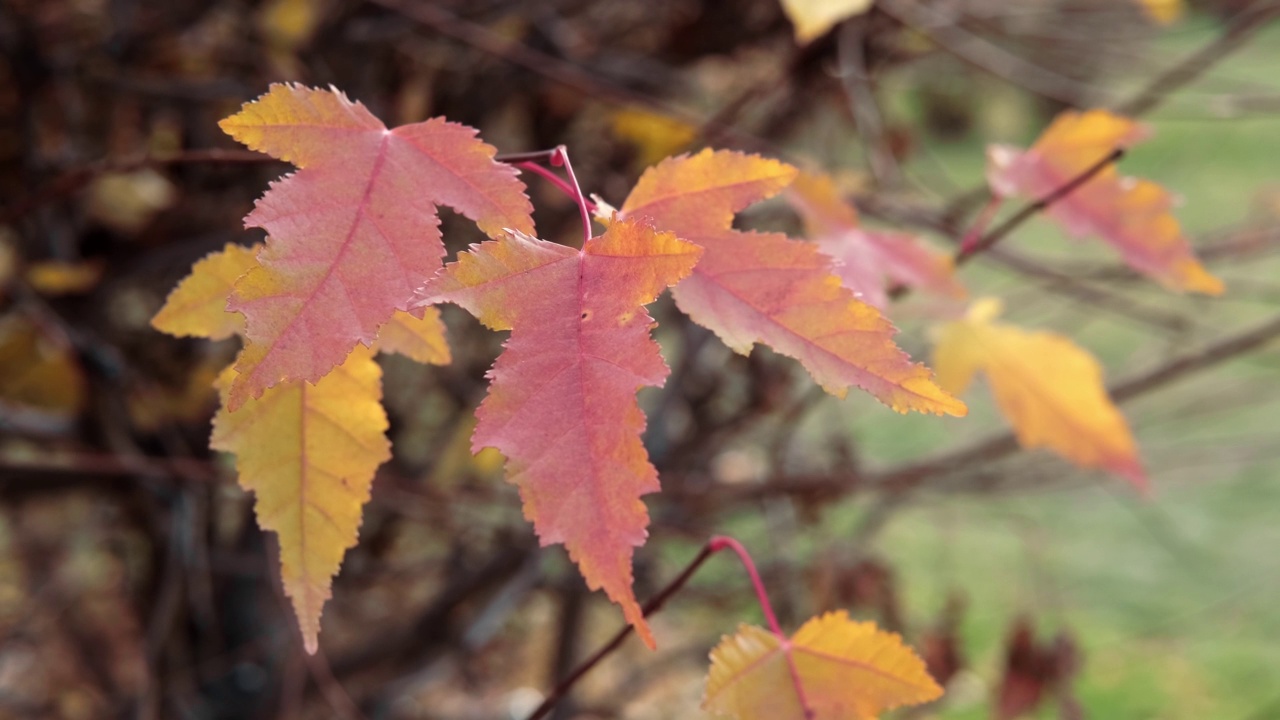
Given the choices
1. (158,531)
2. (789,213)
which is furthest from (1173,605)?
(158,531)

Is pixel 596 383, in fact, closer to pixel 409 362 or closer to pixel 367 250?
pixel 367 250

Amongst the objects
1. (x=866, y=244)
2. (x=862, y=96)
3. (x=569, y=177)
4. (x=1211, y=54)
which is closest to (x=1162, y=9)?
(x=1211, y=54)

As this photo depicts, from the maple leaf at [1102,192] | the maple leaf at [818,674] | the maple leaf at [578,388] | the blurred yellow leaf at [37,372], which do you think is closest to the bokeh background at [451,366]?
the blurred yellow leaf at [37,372]

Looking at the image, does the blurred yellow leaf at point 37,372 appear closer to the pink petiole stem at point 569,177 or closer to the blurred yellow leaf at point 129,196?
the blurred yellow leaf at point 129,196

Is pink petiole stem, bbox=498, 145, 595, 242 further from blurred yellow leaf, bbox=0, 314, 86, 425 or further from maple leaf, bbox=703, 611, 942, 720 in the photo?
blurred yellow leaf, bbox=0, 314, 86, 425

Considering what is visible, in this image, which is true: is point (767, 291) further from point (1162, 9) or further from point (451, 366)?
point (451, 366)

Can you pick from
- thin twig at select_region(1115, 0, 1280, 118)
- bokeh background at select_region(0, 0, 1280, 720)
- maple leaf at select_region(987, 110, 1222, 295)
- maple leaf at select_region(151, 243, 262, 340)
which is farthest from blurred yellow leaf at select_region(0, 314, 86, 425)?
thin twig at select_region(1115, 0, 1280, 118)
